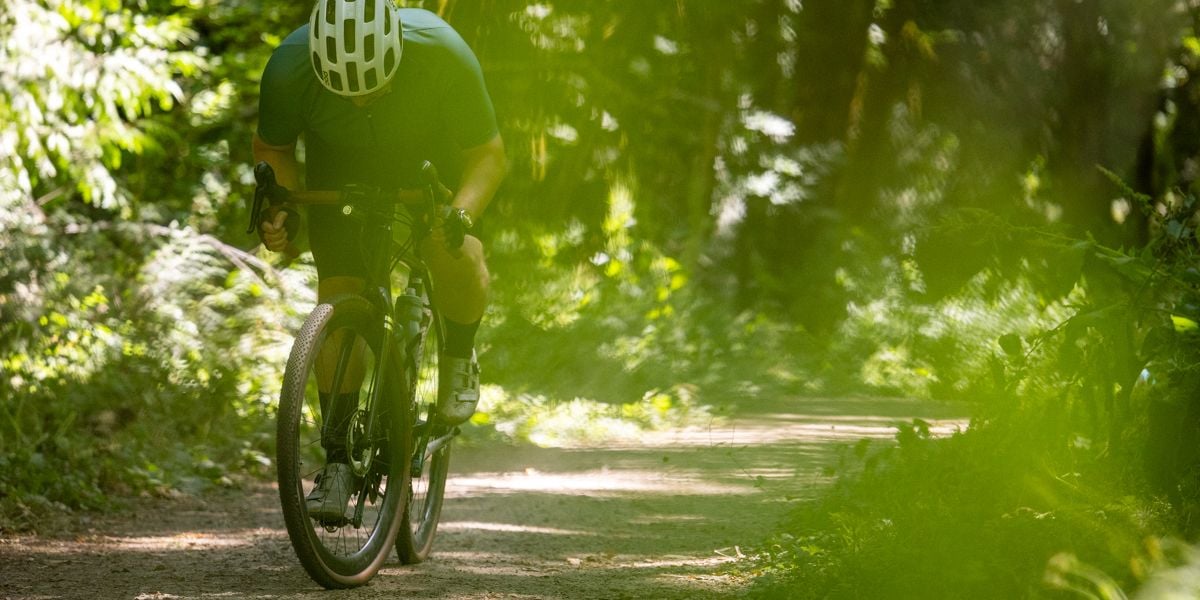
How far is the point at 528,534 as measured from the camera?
5781 millimetres

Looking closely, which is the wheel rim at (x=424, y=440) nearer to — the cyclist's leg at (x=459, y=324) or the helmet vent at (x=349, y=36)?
the cyclist's leg at (x=459, y=324)

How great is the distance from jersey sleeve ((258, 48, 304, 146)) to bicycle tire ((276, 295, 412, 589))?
2.06 ft

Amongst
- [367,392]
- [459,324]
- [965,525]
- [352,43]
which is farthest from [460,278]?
[965,525]

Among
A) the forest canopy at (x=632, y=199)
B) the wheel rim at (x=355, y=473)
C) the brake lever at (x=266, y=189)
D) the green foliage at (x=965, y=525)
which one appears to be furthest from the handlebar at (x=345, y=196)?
the forest canopy at (x=632, y=199)

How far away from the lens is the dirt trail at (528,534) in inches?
180

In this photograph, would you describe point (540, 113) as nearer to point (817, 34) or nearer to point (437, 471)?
point (817, 34)

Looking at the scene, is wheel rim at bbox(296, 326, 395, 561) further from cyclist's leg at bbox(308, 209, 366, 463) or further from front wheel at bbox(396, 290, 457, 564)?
front wheel at bbox(396, 290, 457, 564)

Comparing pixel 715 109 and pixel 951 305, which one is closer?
pixel 715 109

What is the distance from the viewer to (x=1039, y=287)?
11.5 metres

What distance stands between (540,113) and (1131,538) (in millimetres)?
7215

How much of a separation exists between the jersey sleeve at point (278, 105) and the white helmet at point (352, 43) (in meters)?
0.30

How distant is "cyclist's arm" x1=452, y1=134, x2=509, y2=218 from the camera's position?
15.0 feet

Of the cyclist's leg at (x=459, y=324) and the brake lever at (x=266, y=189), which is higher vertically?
the brake lever at (x=266, y=189)

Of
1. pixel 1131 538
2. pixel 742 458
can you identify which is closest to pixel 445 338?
pixel 1131 538
